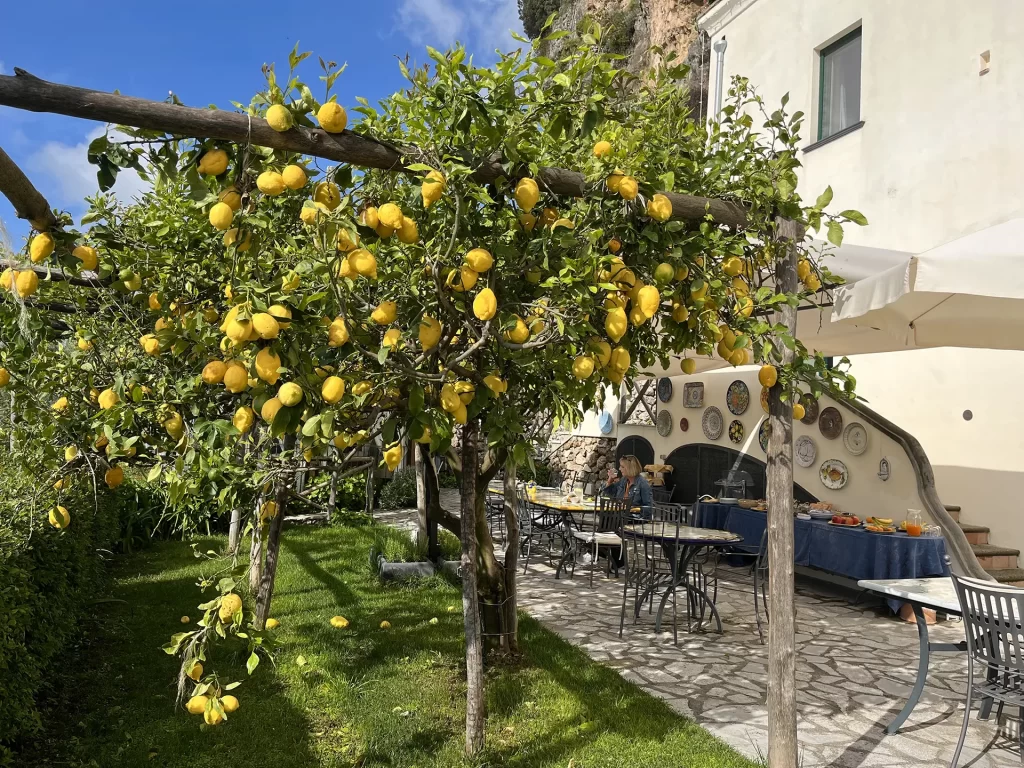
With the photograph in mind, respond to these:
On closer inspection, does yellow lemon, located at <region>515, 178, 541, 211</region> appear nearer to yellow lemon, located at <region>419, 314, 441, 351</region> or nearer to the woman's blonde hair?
yellow lemon, located at <region>419, 314, 441, 351</region>

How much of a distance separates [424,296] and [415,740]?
7.59ft

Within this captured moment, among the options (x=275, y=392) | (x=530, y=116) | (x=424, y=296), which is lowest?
(x=275, y=392)

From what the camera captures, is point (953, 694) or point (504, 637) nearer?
point (953, 694)

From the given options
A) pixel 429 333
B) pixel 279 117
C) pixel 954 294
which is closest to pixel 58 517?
pixel 429 333

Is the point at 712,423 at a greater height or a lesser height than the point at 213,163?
lesser

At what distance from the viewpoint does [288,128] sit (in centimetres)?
174

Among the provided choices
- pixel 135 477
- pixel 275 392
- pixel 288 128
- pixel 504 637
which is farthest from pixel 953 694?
pixel 135 477

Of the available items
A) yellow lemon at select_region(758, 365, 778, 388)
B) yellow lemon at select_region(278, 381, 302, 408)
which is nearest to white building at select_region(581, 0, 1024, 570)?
yellow lemon at select_region(758, 365, 778, 388)

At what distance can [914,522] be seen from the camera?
622 centimetres

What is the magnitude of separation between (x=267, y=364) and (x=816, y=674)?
428 cm

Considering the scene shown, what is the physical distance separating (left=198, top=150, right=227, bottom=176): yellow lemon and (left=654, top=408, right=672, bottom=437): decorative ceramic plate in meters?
9.75

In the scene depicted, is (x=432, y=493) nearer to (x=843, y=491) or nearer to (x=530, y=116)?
(x=530, y=116)

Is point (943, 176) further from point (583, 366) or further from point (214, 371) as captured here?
point (214, 371)

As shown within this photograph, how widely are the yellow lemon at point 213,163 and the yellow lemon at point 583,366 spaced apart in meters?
1.06
